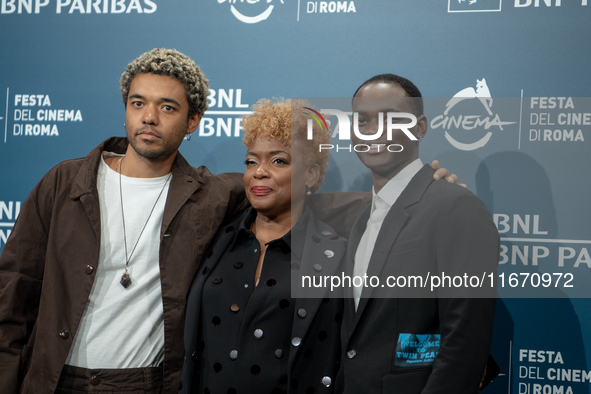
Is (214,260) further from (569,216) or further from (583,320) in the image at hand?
(583,320)

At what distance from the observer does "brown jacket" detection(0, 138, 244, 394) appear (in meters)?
1.87

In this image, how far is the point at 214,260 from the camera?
74.1 inches

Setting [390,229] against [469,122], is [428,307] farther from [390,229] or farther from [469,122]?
[469,122]

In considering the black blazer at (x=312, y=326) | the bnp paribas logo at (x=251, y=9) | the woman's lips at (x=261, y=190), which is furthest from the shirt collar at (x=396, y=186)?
the bnp paribas logo at (x=251, y=9)

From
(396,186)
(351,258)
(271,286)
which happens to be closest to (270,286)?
(271,286)

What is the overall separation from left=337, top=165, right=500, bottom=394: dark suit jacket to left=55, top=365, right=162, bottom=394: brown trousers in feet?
2.53

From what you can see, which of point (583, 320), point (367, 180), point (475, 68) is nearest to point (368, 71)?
point (475, 68)

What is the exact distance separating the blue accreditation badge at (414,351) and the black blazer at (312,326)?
24 cm

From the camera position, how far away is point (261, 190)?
72.2 inches

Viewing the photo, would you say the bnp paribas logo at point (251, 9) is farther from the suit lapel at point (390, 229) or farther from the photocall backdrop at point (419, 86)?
the suit lapel at point (390, 229)

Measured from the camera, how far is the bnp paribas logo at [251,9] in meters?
2.62

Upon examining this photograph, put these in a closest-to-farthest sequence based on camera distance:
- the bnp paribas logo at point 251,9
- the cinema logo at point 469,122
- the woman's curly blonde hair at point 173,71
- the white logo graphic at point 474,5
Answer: the cinema logo at point 469,122
the woman's curly blonde hair at point 173,71
the white logo graphic at point 474,5
the bnp paribas logo at point 251,9

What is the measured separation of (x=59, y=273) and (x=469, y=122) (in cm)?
163

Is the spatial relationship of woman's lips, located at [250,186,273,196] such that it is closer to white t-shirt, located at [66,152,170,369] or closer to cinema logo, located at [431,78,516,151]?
white t-shirt, located at [66,152,170,369]
